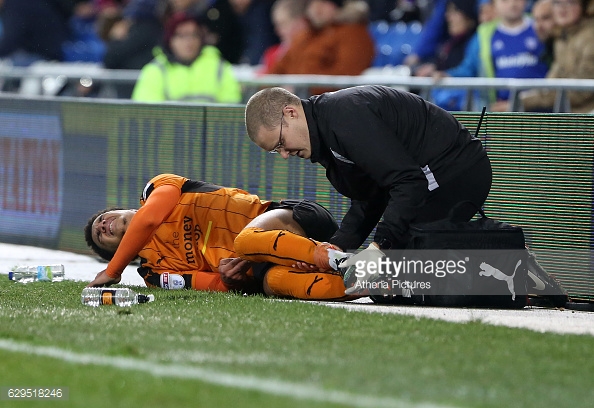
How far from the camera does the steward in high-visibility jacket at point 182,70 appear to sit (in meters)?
13.3

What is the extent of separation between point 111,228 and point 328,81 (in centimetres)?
377

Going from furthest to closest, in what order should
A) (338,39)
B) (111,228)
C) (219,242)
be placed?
(338,39)
(111,228)
(219,242)

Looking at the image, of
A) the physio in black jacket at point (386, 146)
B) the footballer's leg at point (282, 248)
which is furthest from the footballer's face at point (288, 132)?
the footballer's leg at point (282, 248)

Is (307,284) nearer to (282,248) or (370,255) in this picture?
(282,248)

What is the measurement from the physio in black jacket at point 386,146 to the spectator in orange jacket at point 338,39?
5745mm

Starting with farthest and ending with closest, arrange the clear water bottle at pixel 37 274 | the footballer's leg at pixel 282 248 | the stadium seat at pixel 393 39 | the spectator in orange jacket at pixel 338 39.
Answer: the stadium seat at pixel 393 39 → the spectator in orange jacket at pixel 338 39 → the clear water bottle at pixel 37 274 → the footballer's leg at pixel 282 248

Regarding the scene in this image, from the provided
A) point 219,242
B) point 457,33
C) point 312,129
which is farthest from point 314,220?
point 457,33

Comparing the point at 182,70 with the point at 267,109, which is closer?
the point at 267,109

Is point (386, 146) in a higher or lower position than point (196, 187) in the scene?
higher

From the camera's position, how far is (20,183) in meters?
11.3

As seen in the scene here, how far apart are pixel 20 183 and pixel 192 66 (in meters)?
2.87

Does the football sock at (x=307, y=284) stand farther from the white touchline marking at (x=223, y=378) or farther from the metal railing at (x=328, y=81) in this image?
the metal railing at (x=328, y=81)

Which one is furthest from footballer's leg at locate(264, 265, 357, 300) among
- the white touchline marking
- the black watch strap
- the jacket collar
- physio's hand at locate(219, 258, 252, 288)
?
the white touchline marking

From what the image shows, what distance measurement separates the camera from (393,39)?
13.4 meters
